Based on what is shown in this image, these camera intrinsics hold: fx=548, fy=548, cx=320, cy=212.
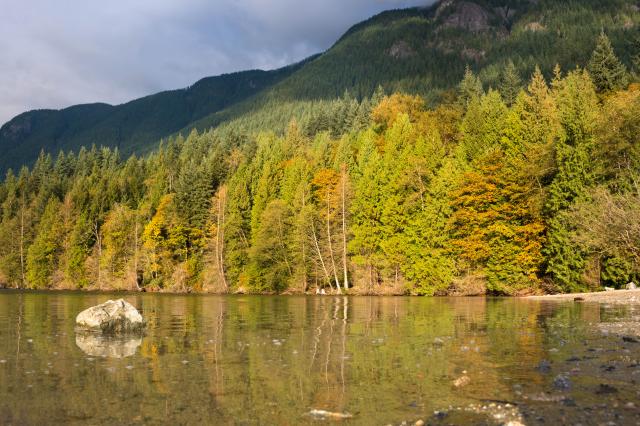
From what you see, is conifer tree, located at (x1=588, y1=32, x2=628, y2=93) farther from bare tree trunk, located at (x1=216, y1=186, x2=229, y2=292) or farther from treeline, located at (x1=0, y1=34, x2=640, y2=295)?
bare tree trunk, located at (x1=216, y1=186, x2=229, y2=292)

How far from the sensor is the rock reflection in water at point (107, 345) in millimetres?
15491

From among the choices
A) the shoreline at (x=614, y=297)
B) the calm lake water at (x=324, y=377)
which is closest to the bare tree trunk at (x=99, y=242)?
the shoreline at (x=614, y=297)

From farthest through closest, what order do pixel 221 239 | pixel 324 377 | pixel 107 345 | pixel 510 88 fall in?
pixel 510 88
pixel 221 239
pixel 107 345
pixel 324 377

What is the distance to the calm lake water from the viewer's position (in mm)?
8812

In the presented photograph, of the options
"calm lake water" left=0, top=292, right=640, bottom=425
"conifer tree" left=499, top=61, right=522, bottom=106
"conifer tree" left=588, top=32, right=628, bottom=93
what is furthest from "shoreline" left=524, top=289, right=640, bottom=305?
"conifer tree" left=499, top=61, right=522, bottom=106

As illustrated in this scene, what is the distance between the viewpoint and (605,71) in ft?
255

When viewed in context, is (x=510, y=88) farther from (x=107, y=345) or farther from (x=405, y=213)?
(x=107, y=345)

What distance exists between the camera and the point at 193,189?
9431 centimetres

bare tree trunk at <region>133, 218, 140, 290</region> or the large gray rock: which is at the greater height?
bare tree trunk at <region>133, 218, 140, 290</region>

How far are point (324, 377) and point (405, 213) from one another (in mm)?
52151

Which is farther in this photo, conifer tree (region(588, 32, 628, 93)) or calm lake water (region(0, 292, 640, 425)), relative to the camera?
conifer tree (region(588, 32, 628, 93))

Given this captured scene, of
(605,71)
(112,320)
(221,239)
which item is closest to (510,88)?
(605,71)

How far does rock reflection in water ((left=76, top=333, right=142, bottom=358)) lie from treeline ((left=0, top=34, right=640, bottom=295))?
35.2 m

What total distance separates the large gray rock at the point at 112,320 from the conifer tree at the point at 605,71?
74.1m
